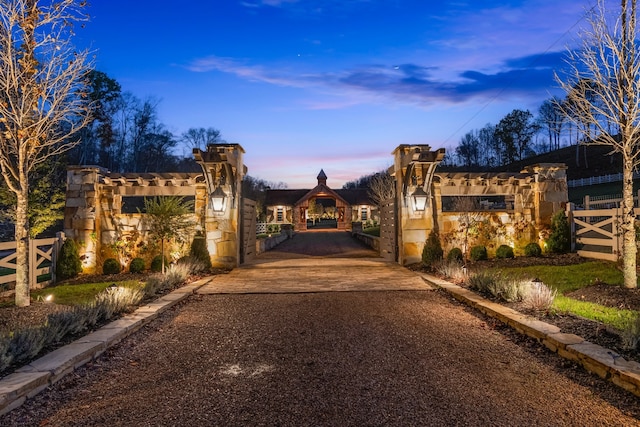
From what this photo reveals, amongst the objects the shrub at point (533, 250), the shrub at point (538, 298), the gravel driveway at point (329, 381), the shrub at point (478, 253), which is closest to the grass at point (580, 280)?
the shrub at point (538, 298)

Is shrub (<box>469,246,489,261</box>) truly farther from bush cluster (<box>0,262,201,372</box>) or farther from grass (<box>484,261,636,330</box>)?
bush cluster (<box>0,262,201,372</box>)

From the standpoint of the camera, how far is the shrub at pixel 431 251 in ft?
34.9

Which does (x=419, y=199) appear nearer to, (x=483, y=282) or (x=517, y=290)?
(x=483, y=282)

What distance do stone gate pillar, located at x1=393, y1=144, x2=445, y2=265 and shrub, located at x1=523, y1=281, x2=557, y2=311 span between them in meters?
A: 5.41

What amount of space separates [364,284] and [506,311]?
3.54m

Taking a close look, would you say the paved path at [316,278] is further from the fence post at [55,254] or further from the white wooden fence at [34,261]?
the fence post at [55,254]

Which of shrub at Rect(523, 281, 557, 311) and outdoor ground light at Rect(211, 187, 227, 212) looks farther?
outdoor ground light at Rect(211, 187, 227, 212)

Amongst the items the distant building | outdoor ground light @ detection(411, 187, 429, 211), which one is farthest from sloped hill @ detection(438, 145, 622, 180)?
outdoor ground light @ detection(411, 187, 429, 211)

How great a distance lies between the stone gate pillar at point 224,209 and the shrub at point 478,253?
715cm

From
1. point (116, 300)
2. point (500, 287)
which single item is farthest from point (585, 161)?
point (116, 300)

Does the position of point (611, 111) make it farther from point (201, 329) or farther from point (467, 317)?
point (201, 329)

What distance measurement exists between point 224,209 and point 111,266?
376 centimetres

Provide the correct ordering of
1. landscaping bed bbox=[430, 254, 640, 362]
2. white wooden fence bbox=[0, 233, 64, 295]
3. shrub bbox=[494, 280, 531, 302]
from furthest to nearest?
white wooden fence bbox=[0, 233, 64, 295] < shrub bbox=[494, 280, 531, 302] < landscaping bed bbox=[430, 254, 640, 362]

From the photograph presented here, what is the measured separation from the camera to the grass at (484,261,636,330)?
17.4 ft
